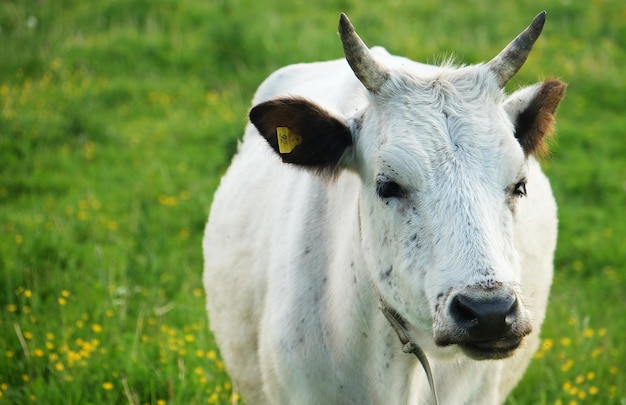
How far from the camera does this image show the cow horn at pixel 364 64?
9.95 ft

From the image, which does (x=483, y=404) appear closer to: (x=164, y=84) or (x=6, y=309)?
Result: (x=6, y=309)

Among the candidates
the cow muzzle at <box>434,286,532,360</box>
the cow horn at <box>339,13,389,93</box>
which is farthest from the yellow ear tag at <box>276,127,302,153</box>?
the cow muzzle at <box>434,286,532,360</box>

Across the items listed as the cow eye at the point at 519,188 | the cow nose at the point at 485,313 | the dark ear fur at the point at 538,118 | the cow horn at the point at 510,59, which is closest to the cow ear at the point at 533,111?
the dark ear fur at the point at 538,118

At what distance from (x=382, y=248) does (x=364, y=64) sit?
0.67 metres

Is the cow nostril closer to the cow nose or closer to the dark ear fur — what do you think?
the cow nose

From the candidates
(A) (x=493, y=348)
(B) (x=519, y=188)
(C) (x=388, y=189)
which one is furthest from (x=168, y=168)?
(A) (x=493, y=348)

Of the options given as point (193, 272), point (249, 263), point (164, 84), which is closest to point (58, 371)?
point (249, 263)

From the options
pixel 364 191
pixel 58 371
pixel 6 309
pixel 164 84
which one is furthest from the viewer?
pixel 164 84

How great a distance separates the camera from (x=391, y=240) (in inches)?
119

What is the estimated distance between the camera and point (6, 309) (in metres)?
5.25

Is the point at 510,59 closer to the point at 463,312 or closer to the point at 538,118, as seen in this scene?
the point at 538,118

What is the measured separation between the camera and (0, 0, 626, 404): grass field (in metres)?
4.86

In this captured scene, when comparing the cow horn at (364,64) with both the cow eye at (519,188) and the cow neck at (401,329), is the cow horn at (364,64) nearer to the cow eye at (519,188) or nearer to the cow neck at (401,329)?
the cow eye at (519,188)

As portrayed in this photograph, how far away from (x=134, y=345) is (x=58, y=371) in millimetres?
435
